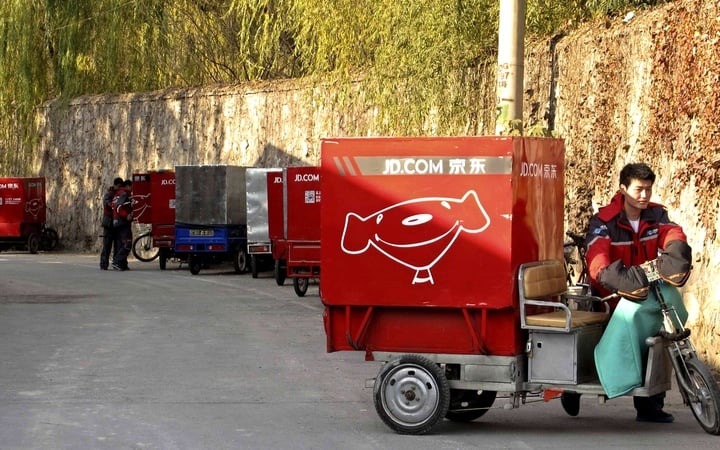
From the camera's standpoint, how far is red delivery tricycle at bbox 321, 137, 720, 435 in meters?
9.55

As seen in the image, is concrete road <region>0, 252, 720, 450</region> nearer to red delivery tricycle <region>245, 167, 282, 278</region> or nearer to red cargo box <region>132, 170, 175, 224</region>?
red delivery tricycle <region>245, 167, 282, 278</region>

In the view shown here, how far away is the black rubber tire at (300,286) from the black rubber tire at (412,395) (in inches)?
543

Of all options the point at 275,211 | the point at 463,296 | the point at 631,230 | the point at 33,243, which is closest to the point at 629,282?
the point at 631,230

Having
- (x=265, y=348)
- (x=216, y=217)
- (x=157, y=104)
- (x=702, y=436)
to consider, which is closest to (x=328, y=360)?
(x=265, y=348)

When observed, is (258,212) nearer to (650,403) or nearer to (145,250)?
(145,250)

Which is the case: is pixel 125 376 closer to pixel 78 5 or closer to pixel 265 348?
pixel 265 348

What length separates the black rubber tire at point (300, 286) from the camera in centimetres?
2356

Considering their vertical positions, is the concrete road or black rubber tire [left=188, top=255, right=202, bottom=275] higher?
black rubber tire [left=188, top=255, right=202, bottom=275]

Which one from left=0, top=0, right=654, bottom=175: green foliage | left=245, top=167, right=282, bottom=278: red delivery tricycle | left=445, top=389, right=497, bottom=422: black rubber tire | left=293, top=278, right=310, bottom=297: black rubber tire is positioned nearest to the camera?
left=445, top=389, right=497, bottom=422: black rubber tire

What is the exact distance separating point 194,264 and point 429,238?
68.4ft

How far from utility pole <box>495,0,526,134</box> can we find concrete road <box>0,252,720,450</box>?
112 inches

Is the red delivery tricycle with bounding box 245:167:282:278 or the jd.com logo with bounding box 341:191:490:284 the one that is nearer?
the jd.com logo with bounding box 341:191:490:284

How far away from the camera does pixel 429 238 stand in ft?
32.3

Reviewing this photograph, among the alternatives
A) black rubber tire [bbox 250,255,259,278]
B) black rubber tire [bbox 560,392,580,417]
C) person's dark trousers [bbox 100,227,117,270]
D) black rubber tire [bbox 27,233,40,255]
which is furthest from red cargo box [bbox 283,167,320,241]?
black rubber tire [bbox 27,233,40,255]
